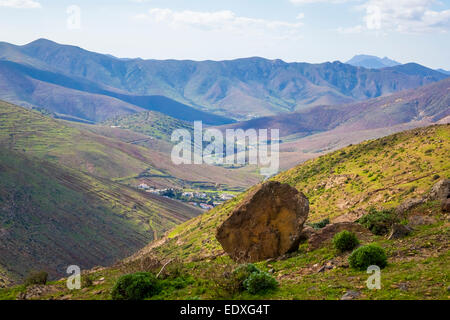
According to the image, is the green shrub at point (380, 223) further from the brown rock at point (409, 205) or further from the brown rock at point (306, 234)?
the brown rock at point (306, 234)

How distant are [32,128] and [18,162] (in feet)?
314

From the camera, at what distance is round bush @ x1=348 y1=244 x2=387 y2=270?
578 inches

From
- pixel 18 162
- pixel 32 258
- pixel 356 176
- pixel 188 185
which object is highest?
pixel 356 176

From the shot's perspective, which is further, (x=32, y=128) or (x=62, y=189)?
(x=32, y=128)

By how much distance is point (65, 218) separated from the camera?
89.7 m

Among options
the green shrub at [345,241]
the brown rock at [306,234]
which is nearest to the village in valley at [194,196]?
the brown rock at [306,234]

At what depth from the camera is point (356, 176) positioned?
136 ft

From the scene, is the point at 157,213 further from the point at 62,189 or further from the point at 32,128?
the point at 32,128

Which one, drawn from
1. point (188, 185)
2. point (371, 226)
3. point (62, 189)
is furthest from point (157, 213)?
point (371, 226)

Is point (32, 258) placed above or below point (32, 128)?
below

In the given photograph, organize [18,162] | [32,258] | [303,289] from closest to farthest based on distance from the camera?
[303,289] < [32,258] < [18,162]

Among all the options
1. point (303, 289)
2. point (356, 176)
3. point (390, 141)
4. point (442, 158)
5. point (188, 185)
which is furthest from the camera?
point (188, 185)

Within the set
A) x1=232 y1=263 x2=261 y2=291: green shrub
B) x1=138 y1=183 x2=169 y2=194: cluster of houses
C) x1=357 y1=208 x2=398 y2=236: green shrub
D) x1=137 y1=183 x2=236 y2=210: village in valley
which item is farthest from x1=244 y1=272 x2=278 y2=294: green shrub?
x1=138 y1=183 x2=169 y2=194: cluster of houses

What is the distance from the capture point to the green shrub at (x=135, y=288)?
13953 millimetres
